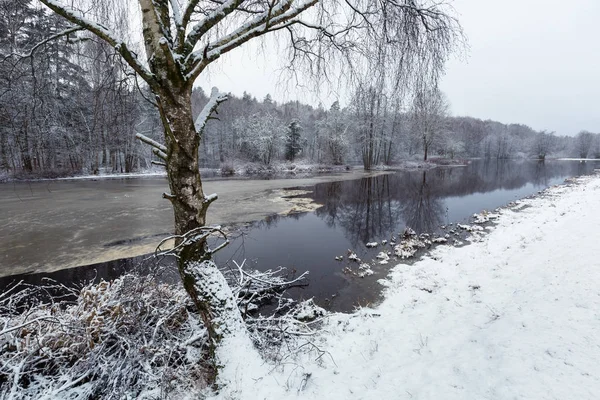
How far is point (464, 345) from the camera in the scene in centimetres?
310

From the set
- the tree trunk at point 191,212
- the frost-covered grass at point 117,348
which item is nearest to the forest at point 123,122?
the tree trunk at point 191,212

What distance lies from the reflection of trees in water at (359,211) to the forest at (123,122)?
380 cm

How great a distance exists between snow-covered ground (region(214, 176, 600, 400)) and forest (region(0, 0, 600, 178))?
261cm

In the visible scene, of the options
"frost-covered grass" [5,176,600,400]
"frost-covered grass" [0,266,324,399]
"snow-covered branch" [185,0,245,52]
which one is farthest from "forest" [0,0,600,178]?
"frost-covered grass" [5,176,600,400]

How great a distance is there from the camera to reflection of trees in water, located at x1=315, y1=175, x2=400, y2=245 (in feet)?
33.1

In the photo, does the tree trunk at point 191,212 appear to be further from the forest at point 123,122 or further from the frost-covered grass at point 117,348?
the forest at point 123,122

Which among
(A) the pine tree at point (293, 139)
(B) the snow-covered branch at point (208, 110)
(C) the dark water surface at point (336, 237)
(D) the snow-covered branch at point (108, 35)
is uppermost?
(A) the pine tree at point (293, 139)

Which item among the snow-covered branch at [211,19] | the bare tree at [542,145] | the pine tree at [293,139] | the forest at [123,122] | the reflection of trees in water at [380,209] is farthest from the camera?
the bare tree at [542,145]

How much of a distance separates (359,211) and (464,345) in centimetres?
1023

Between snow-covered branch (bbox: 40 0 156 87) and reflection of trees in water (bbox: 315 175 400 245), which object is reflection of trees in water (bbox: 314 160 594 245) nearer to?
reflection of trees in water (bbox: 315 175 400 245)

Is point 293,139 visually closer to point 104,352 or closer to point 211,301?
point 104,352

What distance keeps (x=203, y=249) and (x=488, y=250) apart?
7.64 meters

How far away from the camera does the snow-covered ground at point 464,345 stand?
2338 millimetres

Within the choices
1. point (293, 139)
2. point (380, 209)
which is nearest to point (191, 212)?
point (380, 209)
